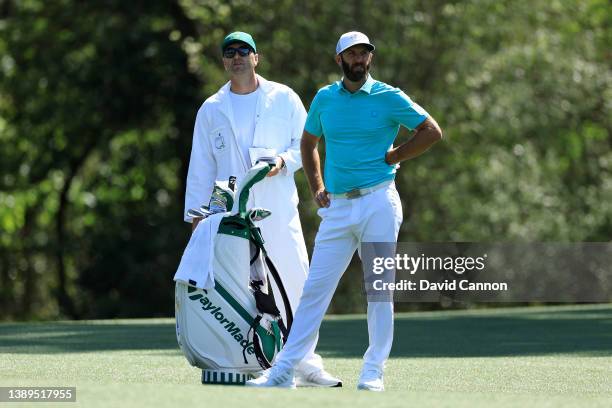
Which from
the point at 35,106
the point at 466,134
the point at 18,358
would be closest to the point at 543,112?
the point at 466,134

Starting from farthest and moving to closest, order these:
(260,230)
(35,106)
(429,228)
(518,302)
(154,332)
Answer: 1. (35,106)
2. (429,228)
3. (518,302)
4. (154,332)
5. (260,230)

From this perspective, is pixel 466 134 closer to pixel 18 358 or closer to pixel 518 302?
pixel 518 302

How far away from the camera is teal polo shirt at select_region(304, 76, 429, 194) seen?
28.5 feet

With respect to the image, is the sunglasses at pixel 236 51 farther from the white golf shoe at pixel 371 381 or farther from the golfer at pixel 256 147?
the white golf shoe at pixel 371 381

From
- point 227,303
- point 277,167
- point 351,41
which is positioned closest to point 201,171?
point 277,167

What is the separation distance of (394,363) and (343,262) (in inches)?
98.8

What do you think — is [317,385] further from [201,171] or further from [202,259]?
[201,171]

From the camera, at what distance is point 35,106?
28.6 meters

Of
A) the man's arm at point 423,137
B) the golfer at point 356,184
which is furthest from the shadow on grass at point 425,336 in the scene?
the man's arm at point 423,137

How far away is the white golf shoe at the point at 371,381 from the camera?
8414mm

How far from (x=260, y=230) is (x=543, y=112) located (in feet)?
61.8

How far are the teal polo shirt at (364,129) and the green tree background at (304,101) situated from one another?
15456 millimetres

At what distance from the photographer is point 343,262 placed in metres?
Answer: 8.79

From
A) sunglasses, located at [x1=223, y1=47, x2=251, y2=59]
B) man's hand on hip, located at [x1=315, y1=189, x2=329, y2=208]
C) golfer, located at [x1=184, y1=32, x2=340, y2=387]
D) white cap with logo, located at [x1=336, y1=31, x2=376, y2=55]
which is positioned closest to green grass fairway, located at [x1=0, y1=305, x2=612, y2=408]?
golfer, located at [x1=184, y1=32, x2=340, y2=387]
